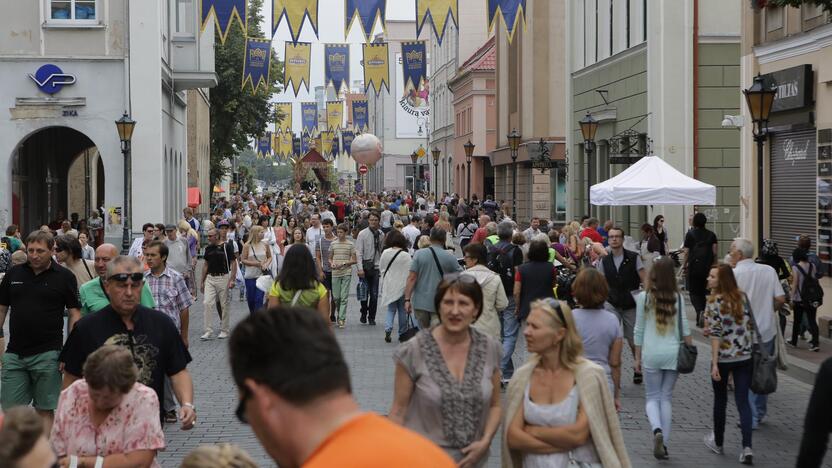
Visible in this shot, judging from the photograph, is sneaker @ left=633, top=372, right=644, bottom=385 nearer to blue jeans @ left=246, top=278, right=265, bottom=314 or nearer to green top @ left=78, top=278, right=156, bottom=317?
green top @ left=78, top=278, right=156, bottom=317

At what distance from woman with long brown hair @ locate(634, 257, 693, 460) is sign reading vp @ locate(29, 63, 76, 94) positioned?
2109 centimetres

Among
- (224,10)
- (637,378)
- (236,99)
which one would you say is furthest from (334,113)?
(637,378)

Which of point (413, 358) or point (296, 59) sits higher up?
point (296, 59)

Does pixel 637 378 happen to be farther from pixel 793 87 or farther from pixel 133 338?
pixel 133 338

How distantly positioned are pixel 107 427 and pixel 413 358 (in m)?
1.47

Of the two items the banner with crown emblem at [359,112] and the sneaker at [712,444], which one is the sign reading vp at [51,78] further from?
the banner with crown emblem at [359,112]

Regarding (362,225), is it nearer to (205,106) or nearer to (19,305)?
(19,305)

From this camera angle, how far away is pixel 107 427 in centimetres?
549

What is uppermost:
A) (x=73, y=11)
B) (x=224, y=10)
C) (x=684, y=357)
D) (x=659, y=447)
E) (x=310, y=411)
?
(x=224, y=10)

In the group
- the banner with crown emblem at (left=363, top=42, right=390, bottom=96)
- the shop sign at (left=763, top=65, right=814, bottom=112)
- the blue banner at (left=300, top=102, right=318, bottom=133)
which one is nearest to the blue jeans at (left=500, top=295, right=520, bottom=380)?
the shop sign at (left=763, top=65, right=814, bottom=112)

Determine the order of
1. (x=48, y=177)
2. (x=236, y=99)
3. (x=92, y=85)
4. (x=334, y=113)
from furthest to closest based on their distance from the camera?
(x=334, y=113) → (x=236, y=99) → (x=48, y=177) → (x=92, y=85)

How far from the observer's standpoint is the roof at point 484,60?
211ft

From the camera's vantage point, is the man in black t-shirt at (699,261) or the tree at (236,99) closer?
the man in black t-shirt at (699,261)

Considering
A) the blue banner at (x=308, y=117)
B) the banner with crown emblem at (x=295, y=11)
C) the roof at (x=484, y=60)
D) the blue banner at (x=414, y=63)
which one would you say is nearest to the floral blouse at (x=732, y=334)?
the banner with crown emblem at (x=295, y=11)
